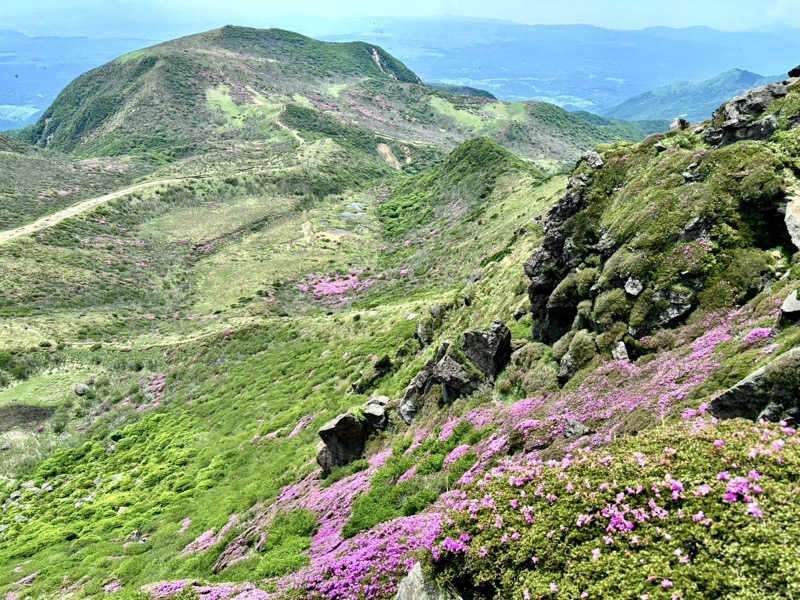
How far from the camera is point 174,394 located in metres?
48.1

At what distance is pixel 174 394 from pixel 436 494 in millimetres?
42848

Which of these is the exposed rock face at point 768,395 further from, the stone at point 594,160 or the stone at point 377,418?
the stone at point 594,160

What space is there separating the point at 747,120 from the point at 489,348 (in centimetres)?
1631

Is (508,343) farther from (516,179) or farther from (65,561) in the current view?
(516,179)

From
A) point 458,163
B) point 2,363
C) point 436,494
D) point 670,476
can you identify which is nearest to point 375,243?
point 458,163

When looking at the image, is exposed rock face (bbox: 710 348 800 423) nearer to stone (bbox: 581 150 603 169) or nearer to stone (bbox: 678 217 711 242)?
stone (bbox: 678 217 711 242)

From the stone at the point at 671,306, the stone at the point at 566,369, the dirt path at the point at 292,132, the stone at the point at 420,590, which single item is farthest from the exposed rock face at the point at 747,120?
the dirt path at the point at 292,132

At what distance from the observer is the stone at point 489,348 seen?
2038cm

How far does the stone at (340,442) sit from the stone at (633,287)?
1440 centimetres

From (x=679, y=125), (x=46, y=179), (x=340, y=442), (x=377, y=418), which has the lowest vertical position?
(x=340, y=442)

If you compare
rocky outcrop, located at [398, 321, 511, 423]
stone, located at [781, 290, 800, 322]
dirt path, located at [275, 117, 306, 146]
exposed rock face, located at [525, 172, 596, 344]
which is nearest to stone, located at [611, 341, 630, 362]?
exposed rock face, located at [525, 172, 596, 344]

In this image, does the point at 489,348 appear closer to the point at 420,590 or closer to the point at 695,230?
the point at 695,230

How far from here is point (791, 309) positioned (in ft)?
34.6

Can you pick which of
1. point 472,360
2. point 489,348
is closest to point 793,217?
point 489,348
